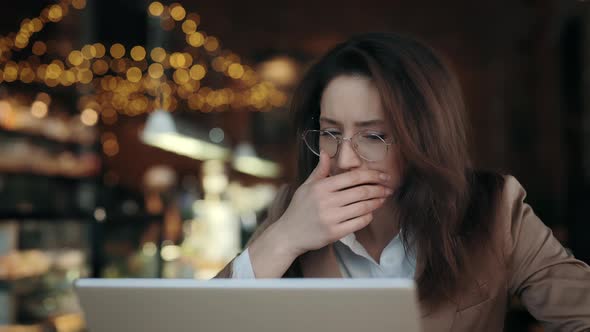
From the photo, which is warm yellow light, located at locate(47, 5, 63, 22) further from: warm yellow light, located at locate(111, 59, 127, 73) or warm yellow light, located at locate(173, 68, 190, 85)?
warm yellow light, located at locate(173, 68, 190, 85)

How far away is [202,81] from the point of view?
24.7 feet

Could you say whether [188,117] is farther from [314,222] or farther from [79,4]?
[314,222]

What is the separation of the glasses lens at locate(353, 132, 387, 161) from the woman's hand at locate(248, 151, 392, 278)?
109 mm

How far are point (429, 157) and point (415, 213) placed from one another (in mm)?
120

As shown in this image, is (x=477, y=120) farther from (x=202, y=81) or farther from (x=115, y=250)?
(x=115, y=250)

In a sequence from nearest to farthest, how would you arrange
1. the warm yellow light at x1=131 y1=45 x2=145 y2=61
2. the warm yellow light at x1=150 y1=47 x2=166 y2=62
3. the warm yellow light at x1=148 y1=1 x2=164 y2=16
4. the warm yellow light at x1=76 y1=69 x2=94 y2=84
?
the warm yellow light at x1=148 y1=1 x2=164 y2=16
the warm yellow light at x1=150 y1=47 x2=166 y2=62
the warm yellow light at x1=76 y1=69 x2=94 y2=84
the warm yellow light at x1=131 y1=45 x2=145 y2=61

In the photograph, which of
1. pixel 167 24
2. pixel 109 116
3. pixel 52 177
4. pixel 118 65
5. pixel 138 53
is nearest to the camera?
pixel 52 177

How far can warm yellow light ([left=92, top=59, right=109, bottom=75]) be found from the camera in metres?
5.94

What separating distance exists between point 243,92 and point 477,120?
3248mm

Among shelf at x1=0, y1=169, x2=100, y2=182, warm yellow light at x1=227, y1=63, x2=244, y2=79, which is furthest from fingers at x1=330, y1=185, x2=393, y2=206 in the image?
warm yellow light at x1=227, y1=63, x2=244, y2=79

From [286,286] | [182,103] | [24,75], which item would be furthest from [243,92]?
[286,286]

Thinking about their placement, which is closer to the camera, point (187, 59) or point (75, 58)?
point (75, 58)

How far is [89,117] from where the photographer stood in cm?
593

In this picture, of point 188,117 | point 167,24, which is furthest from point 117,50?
point 188,117
